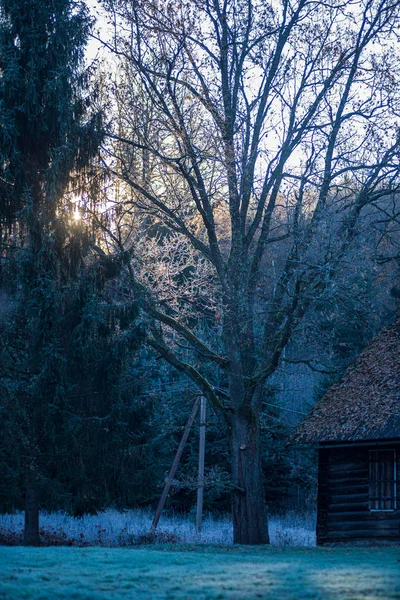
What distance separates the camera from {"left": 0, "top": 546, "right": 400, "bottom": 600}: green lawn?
28.4ft

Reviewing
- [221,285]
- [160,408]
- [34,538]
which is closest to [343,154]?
[221,285]

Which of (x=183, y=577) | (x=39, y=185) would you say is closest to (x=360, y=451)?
(x=39, y=185)

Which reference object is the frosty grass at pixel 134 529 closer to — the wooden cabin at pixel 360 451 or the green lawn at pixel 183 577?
the wooden cabin at pixel 360 451

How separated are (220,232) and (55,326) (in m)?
6.97

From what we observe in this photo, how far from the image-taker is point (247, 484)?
20.0 meters

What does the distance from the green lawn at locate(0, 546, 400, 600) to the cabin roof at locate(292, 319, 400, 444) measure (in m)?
6.26

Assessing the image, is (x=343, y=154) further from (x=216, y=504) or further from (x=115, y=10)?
(x=216, y=504)

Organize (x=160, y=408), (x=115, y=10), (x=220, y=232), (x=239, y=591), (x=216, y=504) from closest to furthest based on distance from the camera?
1. (x=239, y=591)
2. (x=115, y=10)
3. (x=220, y=232)
4. (x=160, y=408)
5. (x=216, y=504)

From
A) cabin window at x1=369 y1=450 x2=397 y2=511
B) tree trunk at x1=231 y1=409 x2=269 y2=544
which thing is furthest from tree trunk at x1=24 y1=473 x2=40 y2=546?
cabin window at x1=369 y1=450 x2=397 y2=511

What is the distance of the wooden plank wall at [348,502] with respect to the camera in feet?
66.4

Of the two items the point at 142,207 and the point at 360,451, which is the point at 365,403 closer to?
the point at 360,451

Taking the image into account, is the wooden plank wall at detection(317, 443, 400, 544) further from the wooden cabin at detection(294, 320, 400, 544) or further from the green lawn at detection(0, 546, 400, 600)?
the green lawn at detection(0, 546, 400, 600)

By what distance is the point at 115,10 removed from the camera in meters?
19.8

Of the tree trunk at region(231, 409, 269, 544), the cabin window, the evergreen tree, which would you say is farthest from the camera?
the cabin window
